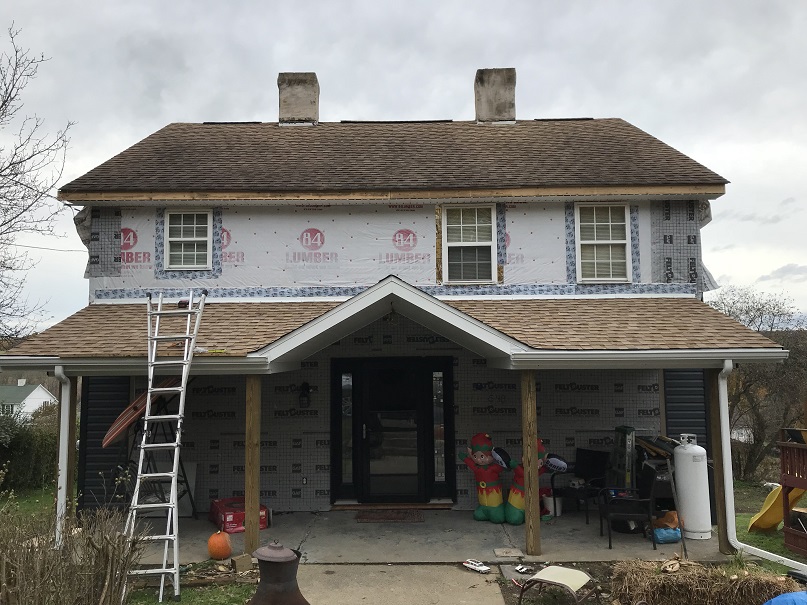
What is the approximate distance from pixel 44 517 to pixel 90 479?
17.1 feet

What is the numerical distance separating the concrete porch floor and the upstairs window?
408 cm

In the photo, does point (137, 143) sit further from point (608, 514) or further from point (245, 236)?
point (608, 514)

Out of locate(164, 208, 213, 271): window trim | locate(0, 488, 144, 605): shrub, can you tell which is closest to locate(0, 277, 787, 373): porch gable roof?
locate(164, 208, 213, 271): window trim

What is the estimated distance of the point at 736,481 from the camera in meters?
19.0

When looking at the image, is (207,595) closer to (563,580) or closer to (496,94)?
(563,580)

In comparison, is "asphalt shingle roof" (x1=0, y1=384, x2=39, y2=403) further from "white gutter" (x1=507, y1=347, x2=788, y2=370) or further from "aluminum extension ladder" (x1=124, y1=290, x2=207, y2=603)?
"white gutter" (x1=507, y1=347, x2=788, y2=370)

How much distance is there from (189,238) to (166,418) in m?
4.42

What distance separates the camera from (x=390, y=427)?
10.8 m

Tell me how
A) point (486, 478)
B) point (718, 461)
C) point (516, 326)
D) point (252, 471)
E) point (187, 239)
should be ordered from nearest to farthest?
1. point (252, 471)
2. point (718, 461)
3. point (516, 326)
4. point (486, 478)
5. point (187, 239)

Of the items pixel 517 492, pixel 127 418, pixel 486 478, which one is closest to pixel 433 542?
pixel 486 478

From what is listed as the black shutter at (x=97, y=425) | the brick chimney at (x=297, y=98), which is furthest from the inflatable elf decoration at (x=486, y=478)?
the brick chimney at (x=297, y=98)

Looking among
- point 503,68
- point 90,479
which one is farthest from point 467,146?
point 90,479

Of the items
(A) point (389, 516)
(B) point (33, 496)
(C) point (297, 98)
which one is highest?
(C) point (297, 98)

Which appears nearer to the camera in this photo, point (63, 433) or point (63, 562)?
point (63, 562)
